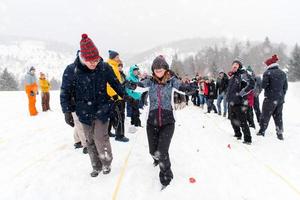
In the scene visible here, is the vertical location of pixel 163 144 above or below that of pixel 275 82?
below

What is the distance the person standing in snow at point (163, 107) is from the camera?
4.44 meters

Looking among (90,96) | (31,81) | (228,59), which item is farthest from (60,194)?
(228,59)

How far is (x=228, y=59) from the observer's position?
117625 mm

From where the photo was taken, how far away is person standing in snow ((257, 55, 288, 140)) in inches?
300

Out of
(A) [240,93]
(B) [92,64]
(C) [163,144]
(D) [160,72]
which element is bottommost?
(C) [163,144]

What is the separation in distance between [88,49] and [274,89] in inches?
237

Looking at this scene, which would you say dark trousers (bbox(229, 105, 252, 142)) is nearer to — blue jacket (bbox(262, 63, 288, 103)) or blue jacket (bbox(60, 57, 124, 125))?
blue jacket (bbox(262, 63, 288, 103))

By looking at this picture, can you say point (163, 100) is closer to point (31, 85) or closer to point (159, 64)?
point (159, 64)

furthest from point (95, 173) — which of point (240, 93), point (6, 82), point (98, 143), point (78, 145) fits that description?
point (6, 82)

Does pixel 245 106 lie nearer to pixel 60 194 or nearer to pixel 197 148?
pixel 197 148

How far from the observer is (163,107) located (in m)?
4.55

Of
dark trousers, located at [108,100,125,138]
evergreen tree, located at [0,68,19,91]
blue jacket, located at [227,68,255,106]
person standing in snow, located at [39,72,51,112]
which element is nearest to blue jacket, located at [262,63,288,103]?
blue jacket, located at [227,68,255,106]

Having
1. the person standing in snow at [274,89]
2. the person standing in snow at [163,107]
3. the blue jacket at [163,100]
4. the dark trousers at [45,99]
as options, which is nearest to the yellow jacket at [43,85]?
the dark trousers at [45,99]

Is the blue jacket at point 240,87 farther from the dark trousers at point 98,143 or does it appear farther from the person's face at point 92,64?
the person's face at point 92,64
